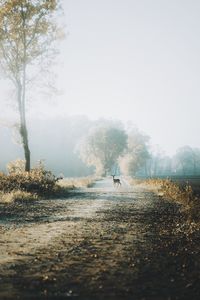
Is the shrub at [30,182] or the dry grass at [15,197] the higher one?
the shrub at [30,182]

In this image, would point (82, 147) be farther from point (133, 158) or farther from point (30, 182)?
point (30, 182)

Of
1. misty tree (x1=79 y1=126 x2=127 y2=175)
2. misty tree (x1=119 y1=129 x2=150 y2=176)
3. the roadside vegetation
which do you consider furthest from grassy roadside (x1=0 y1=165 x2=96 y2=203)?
misty tree (x1=119 y1=129 x2=150 y2=176)

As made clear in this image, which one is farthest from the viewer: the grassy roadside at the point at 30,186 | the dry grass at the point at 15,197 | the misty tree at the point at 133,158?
the misty tree at the point at 133,158

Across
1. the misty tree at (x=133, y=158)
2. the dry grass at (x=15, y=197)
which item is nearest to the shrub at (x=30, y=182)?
the dry grass at (x=15, y=197)

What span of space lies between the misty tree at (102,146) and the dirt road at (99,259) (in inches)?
3677

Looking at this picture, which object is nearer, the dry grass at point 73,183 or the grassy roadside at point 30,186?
the grassy roadside at point 30,186

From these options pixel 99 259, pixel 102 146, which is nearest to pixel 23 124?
pixel 99 259

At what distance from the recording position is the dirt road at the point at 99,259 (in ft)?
17.8

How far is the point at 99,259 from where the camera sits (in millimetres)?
7438

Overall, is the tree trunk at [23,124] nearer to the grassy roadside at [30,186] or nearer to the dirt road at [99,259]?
the grassy roadside at [30,186]

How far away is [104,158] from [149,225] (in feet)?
316

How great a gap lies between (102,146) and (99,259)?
99.6 meters

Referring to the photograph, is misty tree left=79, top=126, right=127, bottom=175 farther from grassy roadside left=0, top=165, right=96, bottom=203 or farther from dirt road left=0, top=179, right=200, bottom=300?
dirt road left=0, top=179, right=200, bottom=300

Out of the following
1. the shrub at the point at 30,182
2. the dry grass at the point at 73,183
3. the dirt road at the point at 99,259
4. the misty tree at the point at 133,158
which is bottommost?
the dirt road at the point at 99,259
